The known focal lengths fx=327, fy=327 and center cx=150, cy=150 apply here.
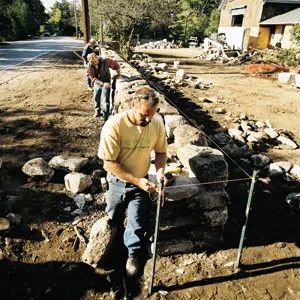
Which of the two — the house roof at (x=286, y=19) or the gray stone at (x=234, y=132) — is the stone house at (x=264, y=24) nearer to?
the house roof at (x=286, y=19)

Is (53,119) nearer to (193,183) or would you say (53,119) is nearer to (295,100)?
(193,183)

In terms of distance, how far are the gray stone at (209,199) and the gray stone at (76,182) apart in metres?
1.95

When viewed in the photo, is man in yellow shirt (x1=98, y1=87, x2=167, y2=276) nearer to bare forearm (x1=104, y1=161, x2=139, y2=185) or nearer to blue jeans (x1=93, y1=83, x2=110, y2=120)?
bare forearm (x1=104, y1=161, x2=139, y2=185)

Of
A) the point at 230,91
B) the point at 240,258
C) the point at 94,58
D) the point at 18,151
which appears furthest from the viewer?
the point at 230,91

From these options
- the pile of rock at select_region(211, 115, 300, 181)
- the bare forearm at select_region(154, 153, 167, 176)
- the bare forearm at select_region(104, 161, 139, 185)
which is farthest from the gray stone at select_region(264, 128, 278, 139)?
the bare forearm at select_region(104, 161, 139, 185)

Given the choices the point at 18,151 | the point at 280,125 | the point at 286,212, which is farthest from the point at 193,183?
the point at 280,125

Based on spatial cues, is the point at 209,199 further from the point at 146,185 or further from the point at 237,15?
the point at 237,15

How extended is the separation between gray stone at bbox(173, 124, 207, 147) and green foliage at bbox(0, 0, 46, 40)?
36.6 metres

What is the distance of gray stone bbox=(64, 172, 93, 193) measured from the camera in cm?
504

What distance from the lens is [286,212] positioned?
5043 mm

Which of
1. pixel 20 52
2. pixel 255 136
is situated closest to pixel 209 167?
pixel 255 136

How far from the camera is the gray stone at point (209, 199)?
3.88 meters

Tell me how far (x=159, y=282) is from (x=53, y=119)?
5.79 m

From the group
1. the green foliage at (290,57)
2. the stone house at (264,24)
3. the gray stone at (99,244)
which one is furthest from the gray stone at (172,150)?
the stone house at (264,24)
